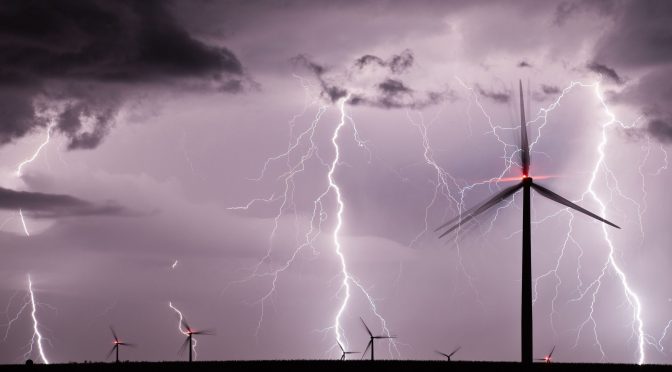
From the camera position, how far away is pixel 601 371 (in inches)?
3725

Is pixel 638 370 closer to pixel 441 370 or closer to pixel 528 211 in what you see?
pixel 441 370

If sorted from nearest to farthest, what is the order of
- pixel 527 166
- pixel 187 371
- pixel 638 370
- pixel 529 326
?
pixel 529 326 → pixel 527 166 → pixel 638 370 → pixel 187 371

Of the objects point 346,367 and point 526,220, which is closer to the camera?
point 526,220

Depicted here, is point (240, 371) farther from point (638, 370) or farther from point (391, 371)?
point (638, 370)

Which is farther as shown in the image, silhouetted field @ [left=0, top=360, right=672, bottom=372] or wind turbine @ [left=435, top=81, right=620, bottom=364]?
silhouetted field @ [left=0, top=360, right=672, bottom=372]

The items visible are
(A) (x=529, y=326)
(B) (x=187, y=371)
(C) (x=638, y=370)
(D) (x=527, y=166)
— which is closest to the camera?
(A) (x=529, y=326)

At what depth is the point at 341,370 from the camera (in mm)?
93750

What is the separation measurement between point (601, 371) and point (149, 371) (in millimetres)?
41026

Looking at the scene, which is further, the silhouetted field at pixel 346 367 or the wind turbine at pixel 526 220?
the silhouetted field at pixel 346 367

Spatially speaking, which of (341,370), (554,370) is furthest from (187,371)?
(554,370)

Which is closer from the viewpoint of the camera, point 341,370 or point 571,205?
point 571,205

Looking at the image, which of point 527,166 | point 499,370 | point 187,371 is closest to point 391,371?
point 499,370

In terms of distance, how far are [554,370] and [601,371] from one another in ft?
24.3

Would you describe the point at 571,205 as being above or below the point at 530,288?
above
